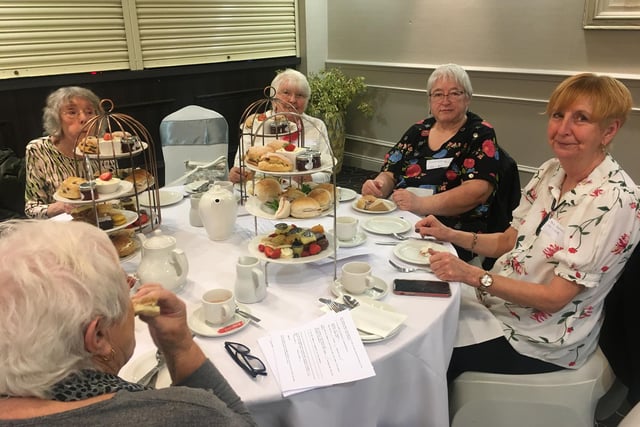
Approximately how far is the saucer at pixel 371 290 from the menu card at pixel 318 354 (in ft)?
0.46

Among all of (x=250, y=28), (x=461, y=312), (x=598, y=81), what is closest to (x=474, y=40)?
(x=250, y=28)

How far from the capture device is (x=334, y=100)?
197 inches

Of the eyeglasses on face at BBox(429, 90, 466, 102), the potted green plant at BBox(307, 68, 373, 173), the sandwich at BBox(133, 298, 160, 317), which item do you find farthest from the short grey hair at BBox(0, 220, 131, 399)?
the potted green plant at BBox(307, 68, 373, 173)

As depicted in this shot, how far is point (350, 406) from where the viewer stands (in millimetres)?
1232

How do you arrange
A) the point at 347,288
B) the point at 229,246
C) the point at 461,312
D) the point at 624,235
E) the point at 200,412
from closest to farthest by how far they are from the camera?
the point at 200,412, the point at 624,235, the point at 347,288, the point at 461,312, the point at 229,246

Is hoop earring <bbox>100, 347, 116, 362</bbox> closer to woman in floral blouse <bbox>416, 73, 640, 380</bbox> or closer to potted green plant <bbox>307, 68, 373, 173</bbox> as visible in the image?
woman in floral blouse <bbox>416, 73, 640, 380</bbox>

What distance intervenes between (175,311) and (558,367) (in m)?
1.22

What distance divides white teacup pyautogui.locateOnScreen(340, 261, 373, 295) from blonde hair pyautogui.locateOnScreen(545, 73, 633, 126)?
0.84m

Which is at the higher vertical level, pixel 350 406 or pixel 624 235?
pixel 624 235

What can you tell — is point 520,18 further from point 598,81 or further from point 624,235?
point 624,235

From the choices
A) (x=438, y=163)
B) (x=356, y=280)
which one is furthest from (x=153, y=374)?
(x=438, y=163)

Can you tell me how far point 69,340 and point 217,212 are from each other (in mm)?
1049

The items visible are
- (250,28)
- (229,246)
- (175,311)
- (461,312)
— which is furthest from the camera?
(250,28)

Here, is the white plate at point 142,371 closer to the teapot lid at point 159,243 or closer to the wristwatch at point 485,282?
the teapot lid at point 159,243
